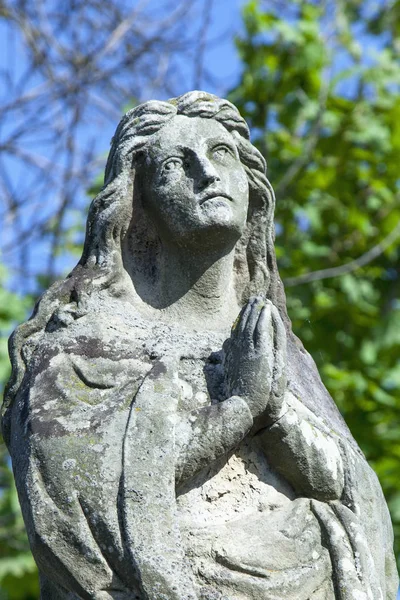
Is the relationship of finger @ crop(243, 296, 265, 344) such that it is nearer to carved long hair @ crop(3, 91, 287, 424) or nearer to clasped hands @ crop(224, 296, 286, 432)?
clasped hands @ crop(224, 296, 286, 432)

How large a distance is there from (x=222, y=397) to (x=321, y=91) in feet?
24.6

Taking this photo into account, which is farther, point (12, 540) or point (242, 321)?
point (12, 540)

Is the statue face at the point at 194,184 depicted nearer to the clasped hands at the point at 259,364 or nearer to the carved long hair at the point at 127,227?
the carved long hair at the point at 127,227

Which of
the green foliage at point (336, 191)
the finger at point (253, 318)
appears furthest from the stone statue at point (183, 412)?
the green foliage at point (336, 191)

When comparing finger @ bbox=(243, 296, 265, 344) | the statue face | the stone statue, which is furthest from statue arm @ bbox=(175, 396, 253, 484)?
the statue face

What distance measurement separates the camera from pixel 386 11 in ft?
49.3

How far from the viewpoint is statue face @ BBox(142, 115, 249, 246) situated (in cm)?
578

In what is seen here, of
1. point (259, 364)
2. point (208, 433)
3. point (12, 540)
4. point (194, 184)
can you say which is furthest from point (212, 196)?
point (12, 540)

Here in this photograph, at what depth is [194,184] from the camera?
582 cm

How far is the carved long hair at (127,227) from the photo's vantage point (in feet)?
18.9

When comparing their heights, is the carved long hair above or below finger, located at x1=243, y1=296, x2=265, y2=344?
above

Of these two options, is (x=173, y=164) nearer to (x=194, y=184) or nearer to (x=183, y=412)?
(x=194, y=184)

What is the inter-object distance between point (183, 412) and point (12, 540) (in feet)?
24.6

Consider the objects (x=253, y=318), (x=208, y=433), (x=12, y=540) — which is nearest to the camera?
(x=208, y=433)
